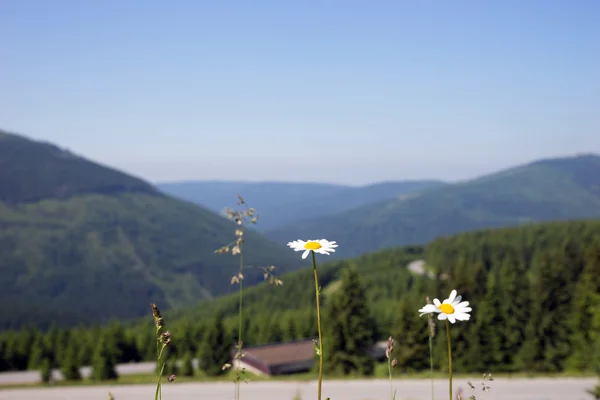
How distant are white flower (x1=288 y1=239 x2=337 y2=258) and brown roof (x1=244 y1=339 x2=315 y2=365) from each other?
134 feet

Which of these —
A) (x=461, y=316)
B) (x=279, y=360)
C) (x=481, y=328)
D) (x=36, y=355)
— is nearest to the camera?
(x=461, y=316)

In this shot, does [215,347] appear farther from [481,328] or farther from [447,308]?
[447,308]

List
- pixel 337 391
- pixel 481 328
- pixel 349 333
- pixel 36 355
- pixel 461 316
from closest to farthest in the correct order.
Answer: pixel 461 316 → pixel 337 391 → pixel 349 333 → pixel 481 328 → pixel 36 355

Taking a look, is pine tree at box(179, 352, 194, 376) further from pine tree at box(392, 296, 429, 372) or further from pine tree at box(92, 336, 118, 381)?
pine tree at box(392, 296, 429, 372)

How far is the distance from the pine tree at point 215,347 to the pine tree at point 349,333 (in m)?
8.13

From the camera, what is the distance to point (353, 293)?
37.9 metres

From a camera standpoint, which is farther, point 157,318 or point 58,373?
point 58,373

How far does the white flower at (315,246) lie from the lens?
242 centimetres

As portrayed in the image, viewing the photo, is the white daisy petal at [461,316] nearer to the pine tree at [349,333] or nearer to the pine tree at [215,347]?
the pine tree at [349,333]

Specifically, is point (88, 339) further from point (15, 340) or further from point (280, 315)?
point (280, 315)

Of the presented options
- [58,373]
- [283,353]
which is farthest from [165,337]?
[58,373]

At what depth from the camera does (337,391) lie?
26188 millimetres

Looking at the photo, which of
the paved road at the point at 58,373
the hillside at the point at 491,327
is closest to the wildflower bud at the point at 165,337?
the hillside at the point at 491,327

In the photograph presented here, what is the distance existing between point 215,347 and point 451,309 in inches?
1634
